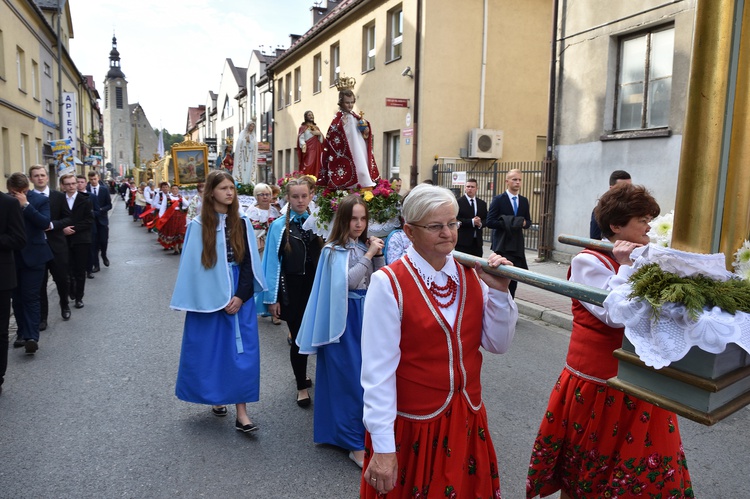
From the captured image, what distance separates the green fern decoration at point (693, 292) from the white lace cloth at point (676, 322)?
0.04 feet

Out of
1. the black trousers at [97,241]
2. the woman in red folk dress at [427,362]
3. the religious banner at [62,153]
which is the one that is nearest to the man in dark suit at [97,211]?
the black trousers at [97,241]

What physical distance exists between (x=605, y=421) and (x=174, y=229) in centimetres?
1472

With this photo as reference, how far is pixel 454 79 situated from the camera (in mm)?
16500

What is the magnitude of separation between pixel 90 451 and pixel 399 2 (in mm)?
16290

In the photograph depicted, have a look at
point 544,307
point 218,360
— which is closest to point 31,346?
point 218,360

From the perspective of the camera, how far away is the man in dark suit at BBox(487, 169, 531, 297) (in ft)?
25.1

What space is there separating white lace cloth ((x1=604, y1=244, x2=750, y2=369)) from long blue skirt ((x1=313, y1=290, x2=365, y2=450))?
8.40 feet

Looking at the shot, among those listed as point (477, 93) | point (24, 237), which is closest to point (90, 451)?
point (24, 237)

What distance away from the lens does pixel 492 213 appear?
25.7 ft

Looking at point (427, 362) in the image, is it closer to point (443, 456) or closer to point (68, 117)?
point (443, 456)

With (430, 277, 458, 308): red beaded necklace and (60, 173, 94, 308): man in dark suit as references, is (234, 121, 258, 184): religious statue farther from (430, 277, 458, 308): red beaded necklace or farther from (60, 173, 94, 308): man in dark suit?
(430, 277, 458, 308): red beaded necklace

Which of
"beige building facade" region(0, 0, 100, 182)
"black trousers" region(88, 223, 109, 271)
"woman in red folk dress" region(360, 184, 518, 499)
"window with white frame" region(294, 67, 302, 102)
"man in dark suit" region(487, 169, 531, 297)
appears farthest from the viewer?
"window with white frame" region(294, 67, 302, 102)

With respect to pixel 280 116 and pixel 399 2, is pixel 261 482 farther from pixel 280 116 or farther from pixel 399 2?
pixel 280 116

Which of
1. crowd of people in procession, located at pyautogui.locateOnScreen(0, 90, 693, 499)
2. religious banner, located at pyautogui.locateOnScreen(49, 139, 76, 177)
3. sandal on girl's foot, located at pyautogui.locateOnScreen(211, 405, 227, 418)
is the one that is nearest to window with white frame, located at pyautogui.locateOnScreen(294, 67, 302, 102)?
religious banner, located at pyautogui.locateOnScreen(49, 139, 76, 177)
